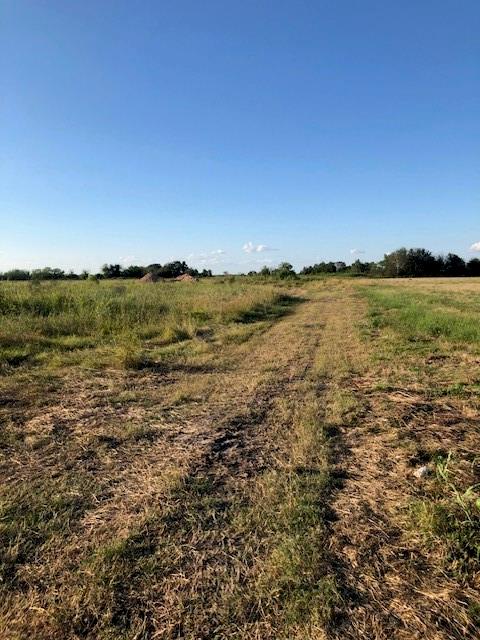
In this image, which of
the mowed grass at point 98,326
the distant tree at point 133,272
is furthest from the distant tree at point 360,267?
the mowed grass at point 98,326

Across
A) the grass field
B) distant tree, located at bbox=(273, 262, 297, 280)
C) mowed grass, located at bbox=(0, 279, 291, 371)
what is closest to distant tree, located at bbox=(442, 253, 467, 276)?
distant tree, located at bbox=(273, 262, 297, 280)

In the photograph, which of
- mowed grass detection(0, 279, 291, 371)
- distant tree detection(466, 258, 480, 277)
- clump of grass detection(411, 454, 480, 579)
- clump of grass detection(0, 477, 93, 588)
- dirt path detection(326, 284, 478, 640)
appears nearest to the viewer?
dirt path detection(326, 284, 478, 640)

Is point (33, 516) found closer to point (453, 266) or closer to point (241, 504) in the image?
point (241, 504)

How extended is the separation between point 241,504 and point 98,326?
8839 mm

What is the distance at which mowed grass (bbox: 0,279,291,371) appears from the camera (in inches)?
301

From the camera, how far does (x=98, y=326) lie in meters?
10.9

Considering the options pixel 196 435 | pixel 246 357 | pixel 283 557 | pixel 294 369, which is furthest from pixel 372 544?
pixel 246 357

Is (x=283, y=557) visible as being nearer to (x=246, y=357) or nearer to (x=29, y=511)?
(x=29, y=511)

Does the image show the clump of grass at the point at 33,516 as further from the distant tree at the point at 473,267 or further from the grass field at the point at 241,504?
the distant tree at the point at 473,267

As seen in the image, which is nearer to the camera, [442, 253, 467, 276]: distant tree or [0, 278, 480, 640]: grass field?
[0, 278, 480, 640]: grass field

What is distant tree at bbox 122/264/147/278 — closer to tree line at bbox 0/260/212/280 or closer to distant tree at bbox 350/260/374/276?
tree line at bbox 0/260/212/280

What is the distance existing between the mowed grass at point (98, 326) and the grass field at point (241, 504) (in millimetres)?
1037

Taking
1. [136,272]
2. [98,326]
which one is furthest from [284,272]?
[98,326]

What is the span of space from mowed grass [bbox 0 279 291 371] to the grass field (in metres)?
1.04
